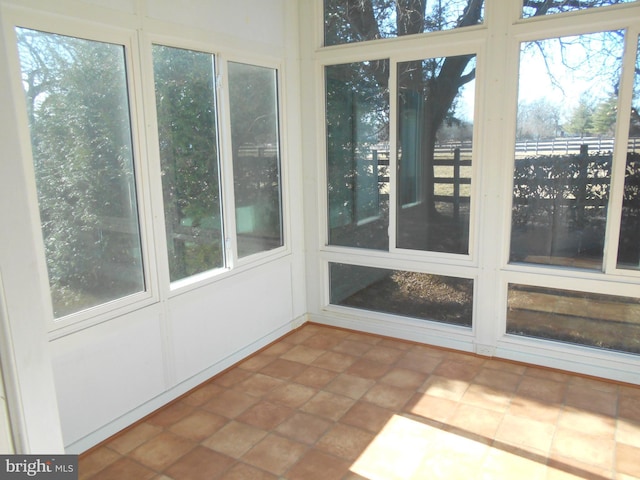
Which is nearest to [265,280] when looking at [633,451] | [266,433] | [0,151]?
[266,433]

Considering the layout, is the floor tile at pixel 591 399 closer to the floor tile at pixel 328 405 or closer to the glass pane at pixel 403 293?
the glass pane at pixel 403 293

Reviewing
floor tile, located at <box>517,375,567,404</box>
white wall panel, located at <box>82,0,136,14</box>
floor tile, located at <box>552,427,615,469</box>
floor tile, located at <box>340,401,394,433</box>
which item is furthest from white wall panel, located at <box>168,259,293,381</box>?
floor tile, located at <box>552,427,615,469</box>

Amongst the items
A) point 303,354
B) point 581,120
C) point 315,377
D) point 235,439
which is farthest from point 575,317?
point 235,439

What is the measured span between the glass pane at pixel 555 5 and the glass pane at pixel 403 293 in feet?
5.89

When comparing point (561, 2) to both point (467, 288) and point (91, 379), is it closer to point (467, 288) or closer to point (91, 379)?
point (467, 288)

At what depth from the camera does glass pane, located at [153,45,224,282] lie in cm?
274

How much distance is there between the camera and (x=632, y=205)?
9.49ft

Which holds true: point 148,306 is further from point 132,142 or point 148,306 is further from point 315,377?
point 315,377

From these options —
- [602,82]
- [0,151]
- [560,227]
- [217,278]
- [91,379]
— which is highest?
[602,82]

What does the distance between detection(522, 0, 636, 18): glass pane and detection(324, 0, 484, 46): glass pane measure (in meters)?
0.28

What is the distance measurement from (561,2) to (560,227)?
1368mm

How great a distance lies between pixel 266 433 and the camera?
2580 millimetres

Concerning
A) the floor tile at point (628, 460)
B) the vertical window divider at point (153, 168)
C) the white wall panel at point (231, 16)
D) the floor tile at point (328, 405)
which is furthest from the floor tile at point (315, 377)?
the white wall panel at point (231, 16)

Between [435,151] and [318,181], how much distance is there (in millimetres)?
975
